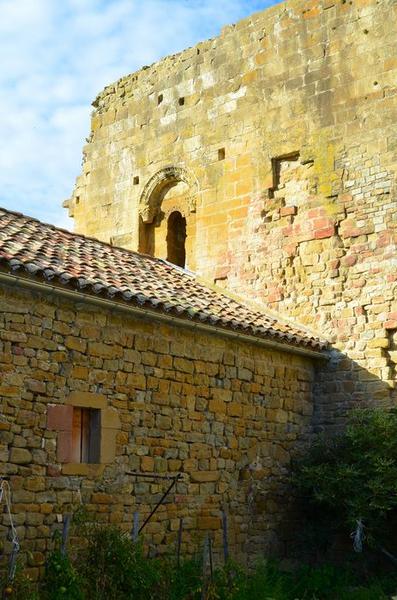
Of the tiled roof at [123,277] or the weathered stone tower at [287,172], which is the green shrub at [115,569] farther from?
the weathered stone tower at [287,172]

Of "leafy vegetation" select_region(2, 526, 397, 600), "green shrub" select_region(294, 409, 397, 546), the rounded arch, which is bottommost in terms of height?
"leafy vegetation" select_region(2, 526, 397, 600)

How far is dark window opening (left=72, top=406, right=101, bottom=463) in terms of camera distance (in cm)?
934

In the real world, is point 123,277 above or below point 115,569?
above

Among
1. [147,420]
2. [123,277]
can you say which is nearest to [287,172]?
[123,277]

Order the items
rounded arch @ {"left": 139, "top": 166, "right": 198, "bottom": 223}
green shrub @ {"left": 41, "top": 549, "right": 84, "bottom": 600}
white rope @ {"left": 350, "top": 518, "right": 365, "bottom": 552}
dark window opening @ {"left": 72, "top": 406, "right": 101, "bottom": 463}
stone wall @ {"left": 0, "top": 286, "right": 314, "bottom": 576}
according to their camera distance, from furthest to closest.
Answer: rounded arch @ {"left": 139, "top": 166, "right": 198, "bottom": 223} → white rope @ {"left": 350, "top": 518, "right": 365, "bottom": 552} → dark window opening @ {"left": 72, "top": 406, "right": 101, "bottom": 463} → stone wall @ {"left": 0, "top": 286, "right": 314, "bottom": 576} → green shrub @ {"left": 41, "top": 549, "right": 84, "bottom": 600}

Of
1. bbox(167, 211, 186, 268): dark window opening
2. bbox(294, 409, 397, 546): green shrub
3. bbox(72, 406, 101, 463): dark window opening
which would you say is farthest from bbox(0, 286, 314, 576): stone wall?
bbox(167, 211, 186, 268): dark window opening

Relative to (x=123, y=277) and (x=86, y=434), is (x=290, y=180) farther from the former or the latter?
(x=86, y=434)

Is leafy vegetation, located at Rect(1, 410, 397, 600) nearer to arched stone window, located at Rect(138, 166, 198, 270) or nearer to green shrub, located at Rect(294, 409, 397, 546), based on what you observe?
green shrub, located at Rect(294, 409, 397, 546)

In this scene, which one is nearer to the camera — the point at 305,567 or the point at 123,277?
the point at 123,277

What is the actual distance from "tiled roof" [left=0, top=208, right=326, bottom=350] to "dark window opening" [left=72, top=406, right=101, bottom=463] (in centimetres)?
137

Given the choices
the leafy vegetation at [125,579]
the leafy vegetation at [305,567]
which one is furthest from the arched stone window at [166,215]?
the leafy vegetation at [125,579]

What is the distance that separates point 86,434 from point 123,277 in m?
2.34

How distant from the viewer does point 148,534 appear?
9719 mm

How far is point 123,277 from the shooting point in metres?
10.8
